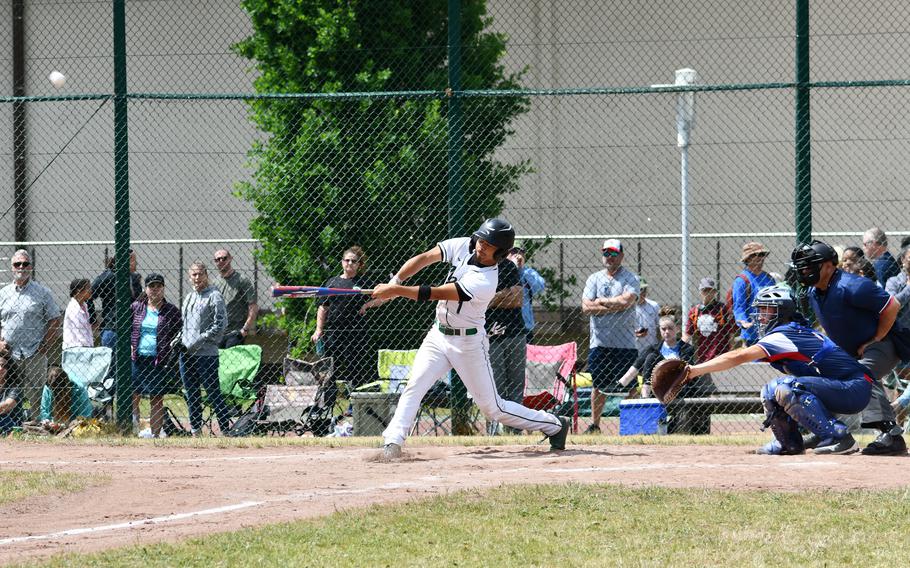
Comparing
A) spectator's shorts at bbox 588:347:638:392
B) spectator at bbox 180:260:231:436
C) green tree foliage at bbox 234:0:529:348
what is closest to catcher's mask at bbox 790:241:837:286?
spectator's shorts at bbox 588:347:638:392

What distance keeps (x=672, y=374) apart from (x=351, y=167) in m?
5.37

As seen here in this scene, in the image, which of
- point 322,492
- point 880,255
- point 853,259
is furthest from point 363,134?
point 322,492

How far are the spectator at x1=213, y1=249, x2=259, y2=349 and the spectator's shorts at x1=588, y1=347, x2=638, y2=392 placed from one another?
3.54m

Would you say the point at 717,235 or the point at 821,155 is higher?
the point at 821,155

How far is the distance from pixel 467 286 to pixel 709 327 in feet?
13.6

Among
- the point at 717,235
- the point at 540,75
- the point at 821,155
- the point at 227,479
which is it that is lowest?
the point at 227,479

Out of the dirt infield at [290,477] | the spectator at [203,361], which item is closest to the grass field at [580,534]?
the dirt infield at [290,477]

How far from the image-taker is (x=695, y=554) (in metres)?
5.76

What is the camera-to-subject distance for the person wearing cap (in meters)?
11.7

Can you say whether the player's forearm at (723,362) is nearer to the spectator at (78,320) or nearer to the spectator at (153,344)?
the spectator at (153,344)

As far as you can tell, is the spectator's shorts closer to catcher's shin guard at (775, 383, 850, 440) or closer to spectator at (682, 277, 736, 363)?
spectator at (682, 277, 736, 363)

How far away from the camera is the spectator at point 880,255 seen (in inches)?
445

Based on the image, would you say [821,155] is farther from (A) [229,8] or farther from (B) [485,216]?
(A) [229,8]

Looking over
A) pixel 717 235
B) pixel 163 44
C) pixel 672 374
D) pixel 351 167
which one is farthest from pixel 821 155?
pixel 163 44
